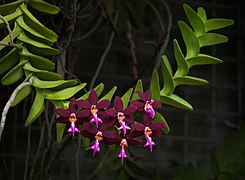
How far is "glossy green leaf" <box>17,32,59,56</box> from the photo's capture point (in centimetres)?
81

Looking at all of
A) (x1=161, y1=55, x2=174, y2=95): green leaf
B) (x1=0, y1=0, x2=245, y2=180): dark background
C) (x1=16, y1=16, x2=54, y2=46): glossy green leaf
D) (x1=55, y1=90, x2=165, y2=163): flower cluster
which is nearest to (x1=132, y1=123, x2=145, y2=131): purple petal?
(x1=55, y1=90, x2=165, y2=163): flower cluster

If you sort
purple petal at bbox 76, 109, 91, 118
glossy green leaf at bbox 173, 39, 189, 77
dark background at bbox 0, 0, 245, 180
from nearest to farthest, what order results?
purple petal at bbox 76, 109, 91, 118 → glossy green leaf at bbox 173, 39, 189, 77 → dark background at bbox 0, 0, 245, 180

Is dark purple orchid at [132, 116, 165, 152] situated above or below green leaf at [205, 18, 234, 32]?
below

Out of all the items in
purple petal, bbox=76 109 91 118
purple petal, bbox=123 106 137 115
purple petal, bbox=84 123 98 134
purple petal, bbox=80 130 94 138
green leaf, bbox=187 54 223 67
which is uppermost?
green leaf, bbox=187 54 223 67

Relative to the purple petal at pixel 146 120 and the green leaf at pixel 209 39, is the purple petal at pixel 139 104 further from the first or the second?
the green leaf at pixel 209 39

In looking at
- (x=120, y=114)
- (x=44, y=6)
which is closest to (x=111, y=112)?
(x=120, y=114)

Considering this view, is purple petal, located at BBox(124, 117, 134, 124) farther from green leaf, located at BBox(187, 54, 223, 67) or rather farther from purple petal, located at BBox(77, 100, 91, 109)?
green leaf, located at BBox(187, 54, 223, 67)

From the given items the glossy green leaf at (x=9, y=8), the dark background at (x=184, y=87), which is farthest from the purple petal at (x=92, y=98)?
the dark background at (x=184, y=87)

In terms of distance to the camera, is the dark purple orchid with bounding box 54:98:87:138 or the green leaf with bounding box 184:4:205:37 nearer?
the dark purple orchid with bounding box 54:98:87:138

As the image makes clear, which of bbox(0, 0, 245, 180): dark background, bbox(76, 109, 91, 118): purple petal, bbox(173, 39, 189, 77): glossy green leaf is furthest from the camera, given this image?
bbox(0, 0, 245, 180): dark background

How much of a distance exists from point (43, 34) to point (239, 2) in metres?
1.08

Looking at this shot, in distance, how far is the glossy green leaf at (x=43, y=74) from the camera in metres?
0.80

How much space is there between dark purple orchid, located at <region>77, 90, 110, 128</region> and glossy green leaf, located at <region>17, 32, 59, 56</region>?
0.12 metres

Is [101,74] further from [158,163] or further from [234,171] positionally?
[234,171]
